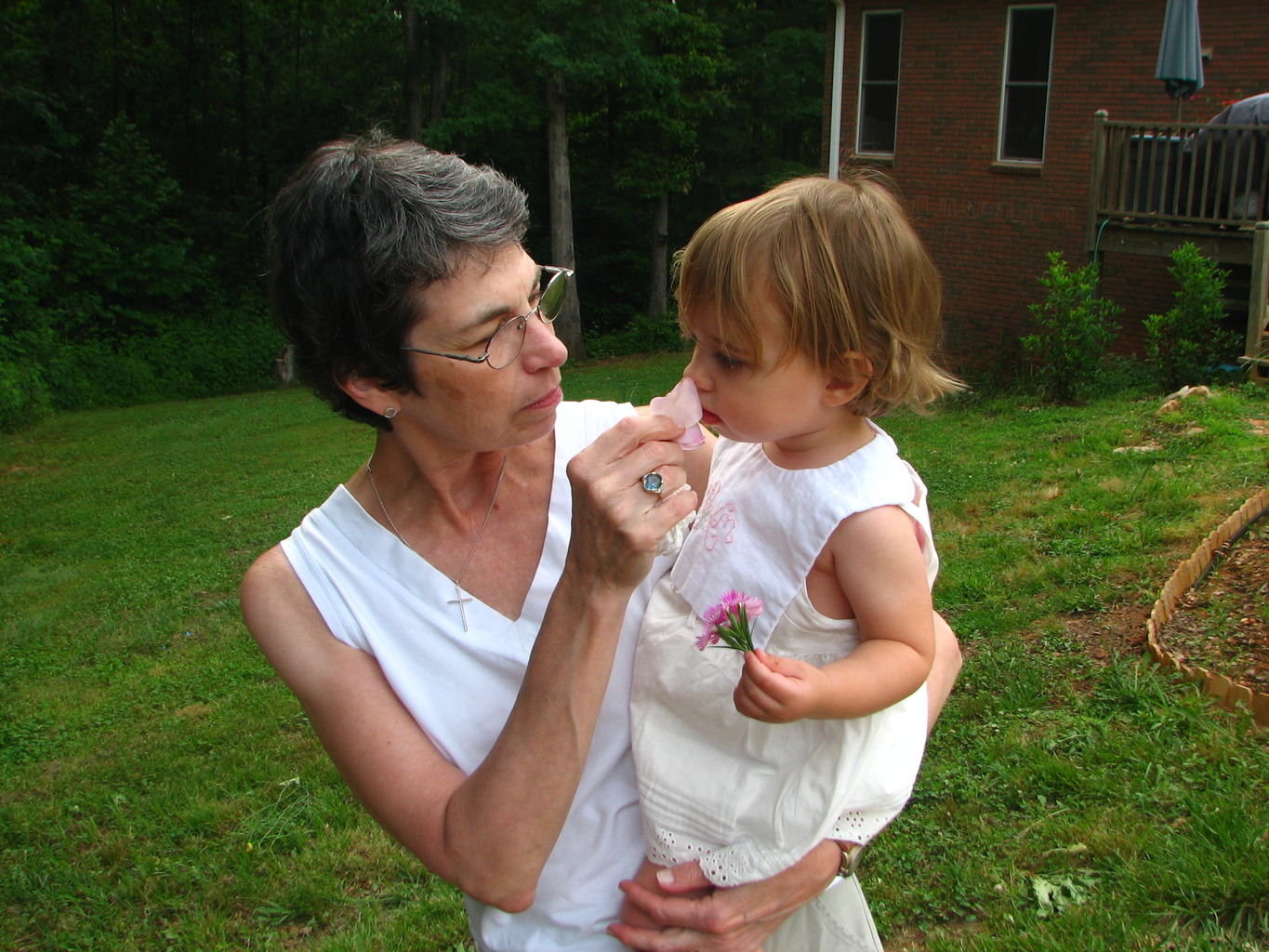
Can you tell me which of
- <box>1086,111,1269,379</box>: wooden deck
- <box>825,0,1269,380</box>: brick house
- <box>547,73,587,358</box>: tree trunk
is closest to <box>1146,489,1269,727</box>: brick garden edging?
<box>1086,111,1269,379</box>: wooden deck

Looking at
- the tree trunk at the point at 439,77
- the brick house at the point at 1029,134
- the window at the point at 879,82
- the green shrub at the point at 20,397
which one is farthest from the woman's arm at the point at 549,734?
the tree trunk at the point at 439,77

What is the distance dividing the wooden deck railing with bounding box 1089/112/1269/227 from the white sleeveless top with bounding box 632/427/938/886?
1078 cm

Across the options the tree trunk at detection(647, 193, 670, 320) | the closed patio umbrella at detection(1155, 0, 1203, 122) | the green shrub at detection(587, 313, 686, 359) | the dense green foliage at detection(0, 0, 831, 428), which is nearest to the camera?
the closed patio umbrella at detection(1155, 0, 1203, 122)

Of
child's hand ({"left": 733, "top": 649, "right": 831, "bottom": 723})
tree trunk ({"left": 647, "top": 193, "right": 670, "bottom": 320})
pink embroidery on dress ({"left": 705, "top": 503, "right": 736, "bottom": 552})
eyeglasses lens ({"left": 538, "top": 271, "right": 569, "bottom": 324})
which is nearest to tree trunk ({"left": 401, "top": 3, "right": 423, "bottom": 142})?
tree trunk ({"left": 647, "top": 193, "right": 670, "bottom": 320})

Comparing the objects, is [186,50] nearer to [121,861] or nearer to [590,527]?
[121,861]

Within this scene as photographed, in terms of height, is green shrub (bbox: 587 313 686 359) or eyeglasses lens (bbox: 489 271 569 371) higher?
eyeglasses lens (bbox: 489 271 569 371)

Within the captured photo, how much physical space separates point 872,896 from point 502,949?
1764 mm

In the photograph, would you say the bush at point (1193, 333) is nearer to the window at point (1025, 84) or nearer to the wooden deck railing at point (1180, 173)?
the wooden deck railing at point (1180, 173)

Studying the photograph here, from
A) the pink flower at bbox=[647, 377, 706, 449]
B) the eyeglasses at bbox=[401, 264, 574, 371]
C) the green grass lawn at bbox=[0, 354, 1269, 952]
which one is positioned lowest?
the green grass lawn at bbox=[0, 354, 1269, 952]

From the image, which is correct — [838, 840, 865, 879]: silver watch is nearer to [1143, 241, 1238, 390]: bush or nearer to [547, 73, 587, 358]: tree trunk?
[1143, 241, 1238, 390]: bush

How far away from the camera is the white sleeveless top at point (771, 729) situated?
1805mm

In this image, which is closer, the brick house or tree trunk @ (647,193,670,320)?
the brick house

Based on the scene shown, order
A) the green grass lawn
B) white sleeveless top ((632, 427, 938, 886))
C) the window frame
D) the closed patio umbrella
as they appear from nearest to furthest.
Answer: white sleeveless top ((632, 427, 938, 886)) < the green grass lawn < the closed patio umbrella < the window frame

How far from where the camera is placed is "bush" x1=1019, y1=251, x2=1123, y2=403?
1061 cm
